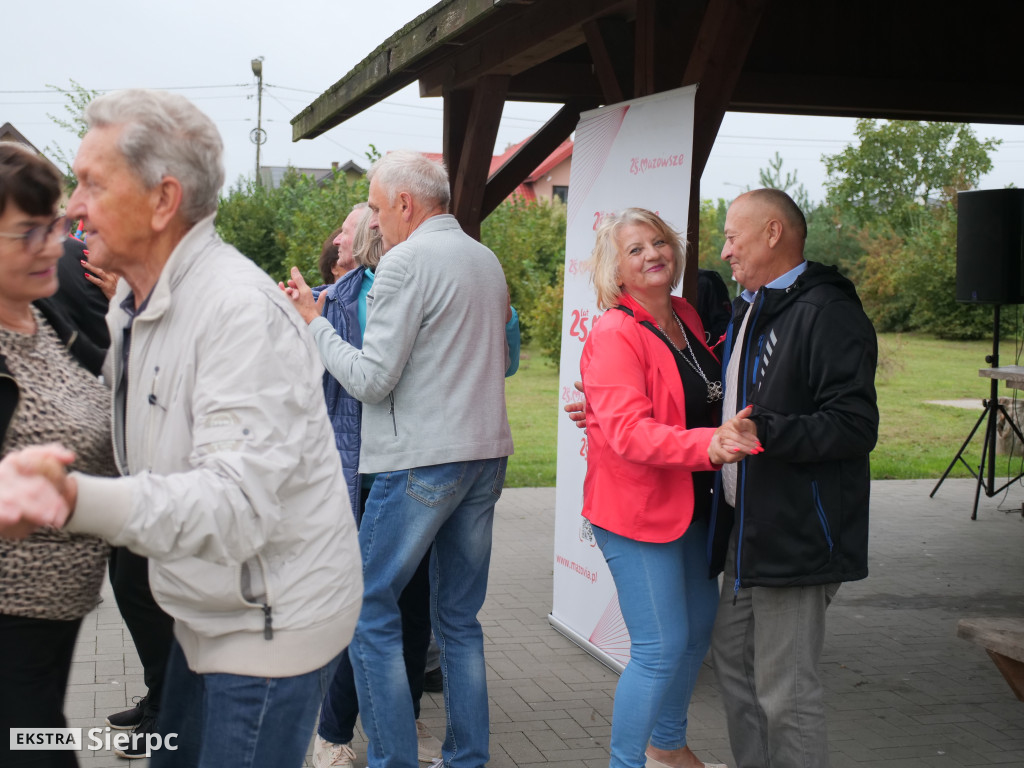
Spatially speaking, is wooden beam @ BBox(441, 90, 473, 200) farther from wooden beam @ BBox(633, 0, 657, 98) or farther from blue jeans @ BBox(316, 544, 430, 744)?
blue jeans @ BBox(316, 544, 430, 744)

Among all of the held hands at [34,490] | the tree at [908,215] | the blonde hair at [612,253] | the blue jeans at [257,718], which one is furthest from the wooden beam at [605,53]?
the tree at [908,215]

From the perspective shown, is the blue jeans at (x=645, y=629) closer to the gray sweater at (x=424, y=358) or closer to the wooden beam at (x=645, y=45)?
the gray sweater at (x=424, y=358)

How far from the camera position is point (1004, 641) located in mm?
3418

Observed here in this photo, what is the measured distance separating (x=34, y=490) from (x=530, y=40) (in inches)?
163

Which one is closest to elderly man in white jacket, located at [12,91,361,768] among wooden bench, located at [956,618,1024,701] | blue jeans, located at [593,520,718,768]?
blue jeans, located at [593,520,718,768]

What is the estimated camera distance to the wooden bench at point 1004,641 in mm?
3395

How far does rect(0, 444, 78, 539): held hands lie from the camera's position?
4.88 feet

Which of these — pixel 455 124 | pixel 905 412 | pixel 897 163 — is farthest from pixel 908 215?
pixel 455 124

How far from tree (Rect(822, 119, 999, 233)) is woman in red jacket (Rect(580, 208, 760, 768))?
4377cm

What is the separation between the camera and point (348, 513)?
2020mm

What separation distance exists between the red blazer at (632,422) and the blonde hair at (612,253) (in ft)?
0.19

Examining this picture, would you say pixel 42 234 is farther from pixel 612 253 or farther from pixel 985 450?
pixel 985 450

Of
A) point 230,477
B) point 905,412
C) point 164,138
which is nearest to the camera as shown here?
point 230,477

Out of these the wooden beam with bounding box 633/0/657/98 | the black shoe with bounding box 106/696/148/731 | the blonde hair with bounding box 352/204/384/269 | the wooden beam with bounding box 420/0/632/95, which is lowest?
the black shoe with bounding box 106/696/148/731
